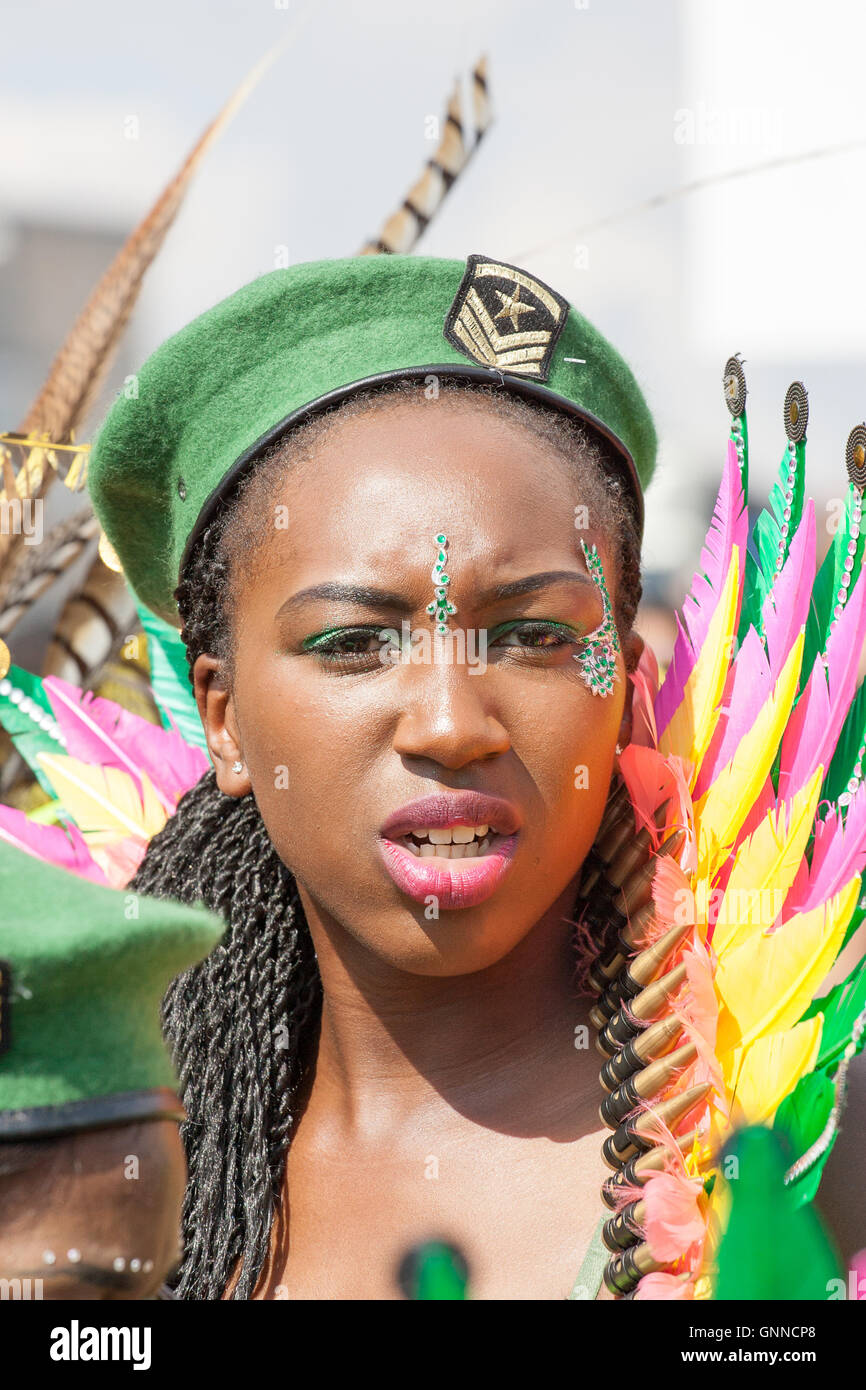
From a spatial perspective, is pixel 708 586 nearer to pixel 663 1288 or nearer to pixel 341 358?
pixel 341 358

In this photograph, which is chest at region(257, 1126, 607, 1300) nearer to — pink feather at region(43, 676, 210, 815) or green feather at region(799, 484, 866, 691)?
green feather at region(799, 484, 866, 691)

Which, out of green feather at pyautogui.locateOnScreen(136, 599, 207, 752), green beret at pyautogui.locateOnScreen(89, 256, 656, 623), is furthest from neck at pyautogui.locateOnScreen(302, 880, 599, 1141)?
green feather at pyautogui.locateOnScreen(136, 599, 207, 752)

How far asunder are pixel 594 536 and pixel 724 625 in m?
0.30

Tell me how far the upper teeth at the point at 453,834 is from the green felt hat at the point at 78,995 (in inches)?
28.4

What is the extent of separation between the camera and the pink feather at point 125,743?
3316 millimetres

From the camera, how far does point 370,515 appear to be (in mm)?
2119

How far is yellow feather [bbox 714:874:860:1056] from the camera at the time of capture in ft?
6.73

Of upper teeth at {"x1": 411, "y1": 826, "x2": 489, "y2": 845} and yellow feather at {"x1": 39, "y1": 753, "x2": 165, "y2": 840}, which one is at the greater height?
yellow feather at {"x1": 39, "y1": 753, "x2": 165, "y2": 840}

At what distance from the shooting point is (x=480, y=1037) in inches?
93.0

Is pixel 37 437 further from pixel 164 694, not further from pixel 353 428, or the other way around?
pixel 353 428

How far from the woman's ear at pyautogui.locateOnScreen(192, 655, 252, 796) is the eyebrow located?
1.09 ft

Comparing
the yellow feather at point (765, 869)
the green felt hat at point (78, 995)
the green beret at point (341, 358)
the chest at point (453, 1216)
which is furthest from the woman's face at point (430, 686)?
the green felt hat at point (78, 995)

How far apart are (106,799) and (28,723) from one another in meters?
0.35
